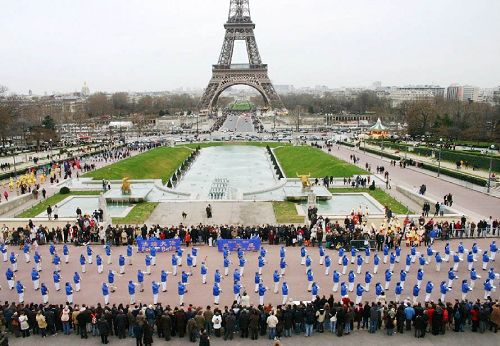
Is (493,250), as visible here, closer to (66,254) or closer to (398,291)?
(398,291)

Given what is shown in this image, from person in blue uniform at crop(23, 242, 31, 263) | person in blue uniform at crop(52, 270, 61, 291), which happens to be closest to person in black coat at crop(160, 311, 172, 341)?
person in blue uniform at crop(52, 270, 61, 291)

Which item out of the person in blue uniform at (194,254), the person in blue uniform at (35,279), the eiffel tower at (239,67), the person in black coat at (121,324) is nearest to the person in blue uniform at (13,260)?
the person in blue uniform at (35,279)

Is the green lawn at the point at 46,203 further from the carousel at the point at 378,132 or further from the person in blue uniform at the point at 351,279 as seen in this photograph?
the carousel at the point at 378,132

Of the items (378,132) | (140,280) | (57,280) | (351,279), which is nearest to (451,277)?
(351,279)

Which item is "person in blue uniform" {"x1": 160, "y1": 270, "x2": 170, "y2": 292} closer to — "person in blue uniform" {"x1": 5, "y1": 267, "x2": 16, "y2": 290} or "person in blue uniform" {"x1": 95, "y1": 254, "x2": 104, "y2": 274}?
"person in blue uniform" {"x1": 95, "y1": 254, "x2": 104, "y2": 274}

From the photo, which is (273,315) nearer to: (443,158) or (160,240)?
(160,240)

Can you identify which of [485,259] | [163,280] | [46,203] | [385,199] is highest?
[163,280]
